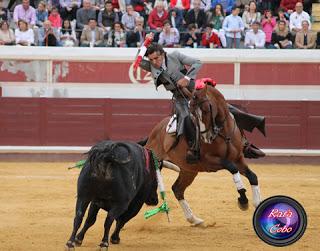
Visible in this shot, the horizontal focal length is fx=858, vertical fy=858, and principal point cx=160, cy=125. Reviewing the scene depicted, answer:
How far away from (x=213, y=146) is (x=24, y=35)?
8468 mm

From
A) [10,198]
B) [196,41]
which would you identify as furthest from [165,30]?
[10,198]

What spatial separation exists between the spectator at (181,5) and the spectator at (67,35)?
6.88 feet

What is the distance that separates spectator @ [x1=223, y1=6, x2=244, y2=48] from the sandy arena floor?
126 inches

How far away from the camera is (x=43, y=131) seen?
50.8 ft

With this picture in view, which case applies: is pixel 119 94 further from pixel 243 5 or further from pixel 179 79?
pixel 179 79

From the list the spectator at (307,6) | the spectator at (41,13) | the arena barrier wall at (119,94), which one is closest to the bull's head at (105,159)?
the arena barrier wall at (119,94)

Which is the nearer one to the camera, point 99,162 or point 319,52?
point 99,162

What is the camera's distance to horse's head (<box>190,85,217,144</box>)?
26.2ft

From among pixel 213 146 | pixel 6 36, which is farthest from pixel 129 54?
pixel 213 146

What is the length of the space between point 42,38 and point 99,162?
32.8ft

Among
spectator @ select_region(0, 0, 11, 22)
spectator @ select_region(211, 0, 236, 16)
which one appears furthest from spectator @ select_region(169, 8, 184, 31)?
spectator @ select_region(0, 0, 11, 22)

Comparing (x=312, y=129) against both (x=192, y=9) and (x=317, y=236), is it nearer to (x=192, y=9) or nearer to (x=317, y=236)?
(x=192, y=9)

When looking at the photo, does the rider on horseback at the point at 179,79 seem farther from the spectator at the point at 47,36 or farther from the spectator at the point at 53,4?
the spectator at the point at 53,4

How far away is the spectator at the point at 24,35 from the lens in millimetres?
15953
